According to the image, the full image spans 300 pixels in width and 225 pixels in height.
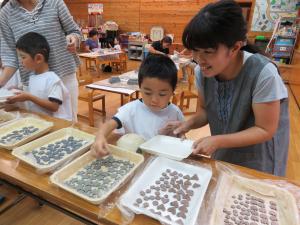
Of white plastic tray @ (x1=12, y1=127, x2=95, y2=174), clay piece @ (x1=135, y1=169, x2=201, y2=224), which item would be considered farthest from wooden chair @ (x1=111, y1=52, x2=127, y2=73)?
clay piece @ (x1=135, y1=169, x2=201, y2=224)

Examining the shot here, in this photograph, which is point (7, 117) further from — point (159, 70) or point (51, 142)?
point (159, 70)

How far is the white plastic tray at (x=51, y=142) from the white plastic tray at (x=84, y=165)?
55mm

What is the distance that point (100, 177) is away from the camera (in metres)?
0.83

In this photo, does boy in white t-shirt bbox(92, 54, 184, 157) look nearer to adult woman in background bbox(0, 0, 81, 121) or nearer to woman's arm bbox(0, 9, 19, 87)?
adult woman in background bbox(0, 0, 81, 121)

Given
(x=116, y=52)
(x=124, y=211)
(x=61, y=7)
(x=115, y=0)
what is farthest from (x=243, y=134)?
(x=115, y=0)

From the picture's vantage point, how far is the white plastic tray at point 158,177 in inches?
26.2

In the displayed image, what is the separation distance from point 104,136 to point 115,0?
845 centimetres

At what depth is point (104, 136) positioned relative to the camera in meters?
1.05

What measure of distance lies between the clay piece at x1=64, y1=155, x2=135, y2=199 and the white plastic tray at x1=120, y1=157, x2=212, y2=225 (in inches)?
1.1

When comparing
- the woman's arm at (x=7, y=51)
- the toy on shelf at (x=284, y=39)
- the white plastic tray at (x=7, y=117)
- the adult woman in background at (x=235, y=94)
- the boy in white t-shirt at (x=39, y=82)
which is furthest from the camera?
the toy on shelf at (x=284, y=39)

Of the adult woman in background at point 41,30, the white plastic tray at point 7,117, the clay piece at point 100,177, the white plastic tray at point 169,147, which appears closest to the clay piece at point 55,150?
the clay piece at point 100,177

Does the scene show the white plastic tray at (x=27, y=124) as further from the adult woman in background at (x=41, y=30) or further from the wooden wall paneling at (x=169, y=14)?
the wooden wall paneling at (x=169, y=14)

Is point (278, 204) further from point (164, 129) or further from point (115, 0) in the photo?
point (115, 0)

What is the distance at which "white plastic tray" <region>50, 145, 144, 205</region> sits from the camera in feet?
2.38
